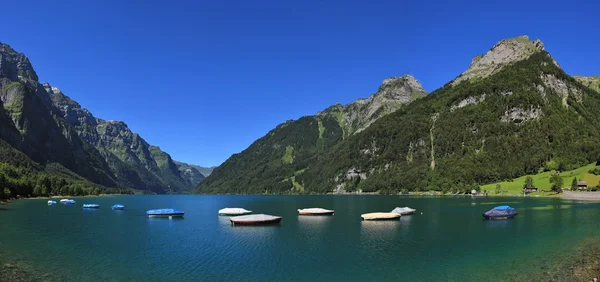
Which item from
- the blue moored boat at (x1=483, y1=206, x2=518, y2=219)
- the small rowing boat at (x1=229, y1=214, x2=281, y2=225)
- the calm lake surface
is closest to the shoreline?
the blue moored boat at (x1=483, y1=206, x2=518, y2=219)

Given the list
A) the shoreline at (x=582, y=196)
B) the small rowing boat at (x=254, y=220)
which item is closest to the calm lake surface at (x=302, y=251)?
the small rowing boat at (x=254, y=220)

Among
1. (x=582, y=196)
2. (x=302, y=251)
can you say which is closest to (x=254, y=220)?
(x=302, y=251)

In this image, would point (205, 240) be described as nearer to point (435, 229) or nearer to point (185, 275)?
point (185, 275)

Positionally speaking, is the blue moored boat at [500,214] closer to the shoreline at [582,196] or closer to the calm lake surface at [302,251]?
the calm lake surface at [302,251]

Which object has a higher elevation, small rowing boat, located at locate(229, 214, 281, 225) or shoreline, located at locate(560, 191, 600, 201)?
shoreline, located at locate(560, 191, 600, 201)

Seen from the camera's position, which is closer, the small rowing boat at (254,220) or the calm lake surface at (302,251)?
the calm lake surface at (302,251)

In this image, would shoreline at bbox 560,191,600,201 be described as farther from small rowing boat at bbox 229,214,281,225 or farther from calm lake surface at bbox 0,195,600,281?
small rowing boat at bbox 229,214,281,225

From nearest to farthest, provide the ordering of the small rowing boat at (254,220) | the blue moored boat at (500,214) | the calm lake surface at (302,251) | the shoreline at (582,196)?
the calm lake surface at (302,251), the small rowing boat at (254,220), the blue moored boat at (500,214), the shoreline at (582,196)

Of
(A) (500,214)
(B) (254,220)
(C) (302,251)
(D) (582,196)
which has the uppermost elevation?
(D) (582,196)

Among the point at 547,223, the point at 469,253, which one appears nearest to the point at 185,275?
the point at 469,253

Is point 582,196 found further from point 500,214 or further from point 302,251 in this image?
point 302,251

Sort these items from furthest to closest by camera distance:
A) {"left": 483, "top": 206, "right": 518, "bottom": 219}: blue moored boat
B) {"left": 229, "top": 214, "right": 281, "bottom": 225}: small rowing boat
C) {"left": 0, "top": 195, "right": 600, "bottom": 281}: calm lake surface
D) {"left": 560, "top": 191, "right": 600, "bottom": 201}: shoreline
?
{"left": 560, "top": 191, "right": 600, "bottom": 201}: shoreline → {"left": 483, "top": 206, "right": 518, "bottom": 219}: blue moored boat → {"left": 229, "top": 214, "right": 281, "bottom": 225}: small rowing boat → {"left": 0, "top": 195, "right": 600, "bottom": 281}: calm lake surface

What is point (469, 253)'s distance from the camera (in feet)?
170

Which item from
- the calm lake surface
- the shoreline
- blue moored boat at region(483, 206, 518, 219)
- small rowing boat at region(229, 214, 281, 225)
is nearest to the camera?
the calm lake surface
